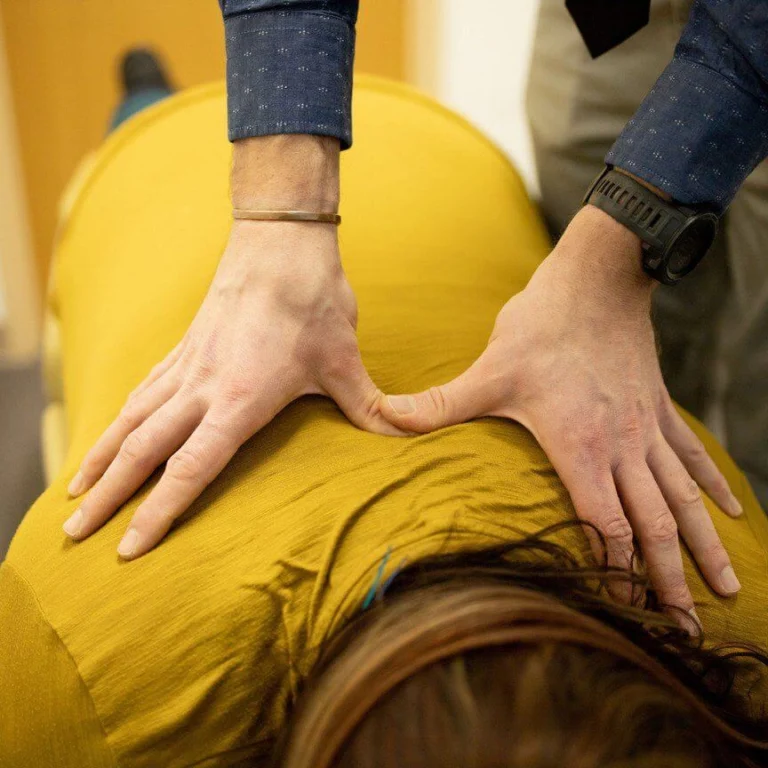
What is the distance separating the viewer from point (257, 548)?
0.52 meters

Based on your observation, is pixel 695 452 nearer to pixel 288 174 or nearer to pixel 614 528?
pixel 614 528

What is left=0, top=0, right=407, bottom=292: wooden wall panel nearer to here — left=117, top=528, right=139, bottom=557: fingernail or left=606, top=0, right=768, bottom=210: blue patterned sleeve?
left=606, top=0, right=768, bottom=210: blue patterned sleeve

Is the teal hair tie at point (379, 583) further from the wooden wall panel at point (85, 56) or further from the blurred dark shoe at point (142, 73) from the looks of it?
the wooden wall panel at point (85, 56)

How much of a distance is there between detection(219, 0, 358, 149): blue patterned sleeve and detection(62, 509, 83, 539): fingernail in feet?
1.15

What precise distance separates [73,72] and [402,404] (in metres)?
3.00

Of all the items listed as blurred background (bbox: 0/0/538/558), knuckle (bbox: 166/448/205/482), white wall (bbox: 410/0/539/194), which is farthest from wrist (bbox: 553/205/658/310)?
blurred background (bbox: 0/0/538/558)

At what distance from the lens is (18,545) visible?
0.63 meters

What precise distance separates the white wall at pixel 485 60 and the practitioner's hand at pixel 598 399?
1376mm

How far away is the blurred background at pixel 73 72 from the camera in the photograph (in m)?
2.96

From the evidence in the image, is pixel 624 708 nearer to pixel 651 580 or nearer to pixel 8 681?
pixel 651 580

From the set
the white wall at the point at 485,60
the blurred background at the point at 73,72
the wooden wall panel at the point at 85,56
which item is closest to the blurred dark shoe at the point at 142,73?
the blurred background at the point at 73,72

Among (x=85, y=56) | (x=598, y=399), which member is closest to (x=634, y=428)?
(x=598, y=399)

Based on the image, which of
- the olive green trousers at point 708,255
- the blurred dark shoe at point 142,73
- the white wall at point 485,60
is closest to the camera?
the olive green trousers at point 708,255

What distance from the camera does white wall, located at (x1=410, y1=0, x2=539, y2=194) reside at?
7.11ft
